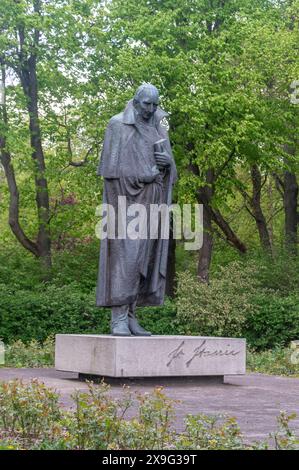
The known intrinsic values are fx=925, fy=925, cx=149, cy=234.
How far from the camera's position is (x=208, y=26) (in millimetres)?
29594

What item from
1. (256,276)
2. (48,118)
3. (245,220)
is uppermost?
(48,118)

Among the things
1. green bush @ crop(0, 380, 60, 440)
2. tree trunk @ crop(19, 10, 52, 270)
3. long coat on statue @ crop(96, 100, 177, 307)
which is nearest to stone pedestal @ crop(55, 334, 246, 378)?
long coat on statue @ crop(96, 100, 177, 307)

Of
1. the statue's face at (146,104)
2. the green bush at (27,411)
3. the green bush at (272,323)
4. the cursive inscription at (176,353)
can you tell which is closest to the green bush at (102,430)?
the green bush at (27,411)

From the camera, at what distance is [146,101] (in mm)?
11062

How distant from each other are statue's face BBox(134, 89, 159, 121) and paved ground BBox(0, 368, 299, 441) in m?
3.20

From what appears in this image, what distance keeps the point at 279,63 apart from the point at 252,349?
11.5 m

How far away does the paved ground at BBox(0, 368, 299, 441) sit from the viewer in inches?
310

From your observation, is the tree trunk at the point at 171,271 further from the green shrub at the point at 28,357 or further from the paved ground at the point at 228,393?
the paved ground at the point at 228,393

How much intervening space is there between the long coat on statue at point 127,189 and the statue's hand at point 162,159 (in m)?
0.08

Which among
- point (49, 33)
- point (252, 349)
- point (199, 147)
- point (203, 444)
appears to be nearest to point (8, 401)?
point (203, 444)

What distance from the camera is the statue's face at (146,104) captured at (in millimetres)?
11047

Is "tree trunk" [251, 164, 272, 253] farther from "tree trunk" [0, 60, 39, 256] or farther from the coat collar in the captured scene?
the coat collar
